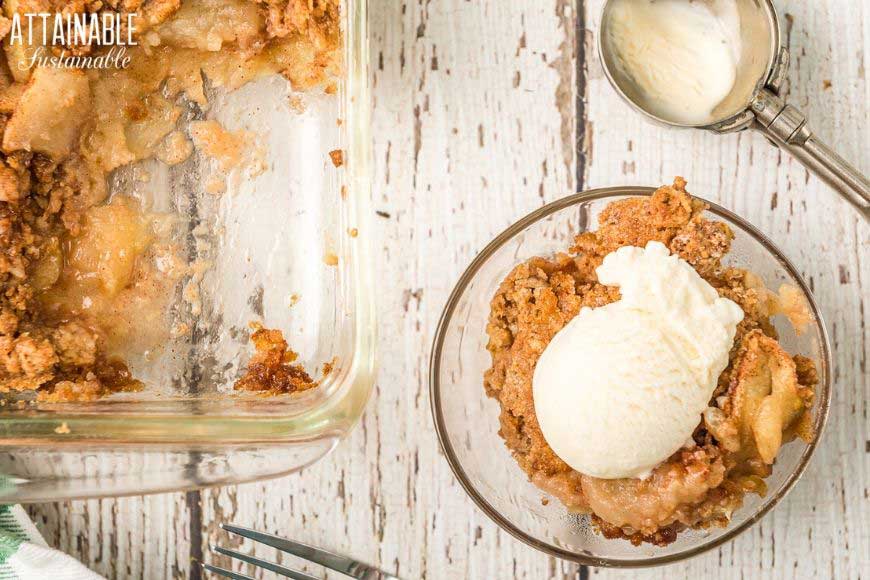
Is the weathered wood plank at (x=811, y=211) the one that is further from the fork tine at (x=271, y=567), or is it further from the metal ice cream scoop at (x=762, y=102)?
the fork tine at (x=271, y=567)

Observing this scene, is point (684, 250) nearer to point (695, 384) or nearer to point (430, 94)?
point (695, 384)

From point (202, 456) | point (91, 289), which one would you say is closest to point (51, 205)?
point (91, 289)

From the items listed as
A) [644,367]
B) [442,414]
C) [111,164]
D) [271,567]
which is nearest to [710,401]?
[644,367]

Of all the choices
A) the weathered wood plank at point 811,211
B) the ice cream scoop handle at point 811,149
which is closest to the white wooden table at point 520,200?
the weathered wood plank at point 811,211

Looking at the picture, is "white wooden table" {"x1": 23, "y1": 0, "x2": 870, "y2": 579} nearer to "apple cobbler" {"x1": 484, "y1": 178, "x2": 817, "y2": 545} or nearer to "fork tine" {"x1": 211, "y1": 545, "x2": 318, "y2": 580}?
"fork tine" {"x1": 211, "y1": 545, "x2": 318, "y2": 580}

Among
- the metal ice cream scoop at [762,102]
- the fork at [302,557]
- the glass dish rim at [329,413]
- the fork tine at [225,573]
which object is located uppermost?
the metal ice cream scoop at [762,102]

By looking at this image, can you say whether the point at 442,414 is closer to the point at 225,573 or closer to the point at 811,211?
the point at 225,573
